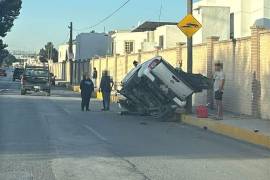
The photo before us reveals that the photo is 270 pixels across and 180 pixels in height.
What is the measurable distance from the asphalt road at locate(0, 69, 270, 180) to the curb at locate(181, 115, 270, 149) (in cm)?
35

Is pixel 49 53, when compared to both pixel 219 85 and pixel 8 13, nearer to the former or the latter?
pixel 8 13

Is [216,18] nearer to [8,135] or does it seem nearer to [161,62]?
[161,62]

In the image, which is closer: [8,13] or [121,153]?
[121,153]

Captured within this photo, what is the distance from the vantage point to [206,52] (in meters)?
23.8

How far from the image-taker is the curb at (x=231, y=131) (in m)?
14.0

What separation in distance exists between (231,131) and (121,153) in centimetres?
501

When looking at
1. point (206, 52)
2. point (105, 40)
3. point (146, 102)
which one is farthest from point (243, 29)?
point (105, 40)

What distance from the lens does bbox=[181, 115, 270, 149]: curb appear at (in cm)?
1395

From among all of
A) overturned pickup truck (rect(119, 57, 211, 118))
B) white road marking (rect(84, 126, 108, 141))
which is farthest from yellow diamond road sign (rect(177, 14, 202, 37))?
white road marking (rect(84, 126, 108, 141))

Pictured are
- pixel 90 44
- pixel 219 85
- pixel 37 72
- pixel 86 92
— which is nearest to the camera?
pixel 219 85

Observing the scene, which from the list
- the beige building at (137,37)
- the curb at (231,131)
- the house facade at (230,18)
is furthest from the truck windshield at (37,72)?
the beige building at (137,37)

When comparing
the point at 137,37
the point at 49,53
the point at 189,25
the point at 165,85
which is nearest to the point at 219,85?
the point at 165,85

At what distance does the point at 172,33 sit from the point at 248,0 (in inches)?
564

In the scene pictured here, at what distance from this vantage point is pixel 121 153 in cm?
1179
